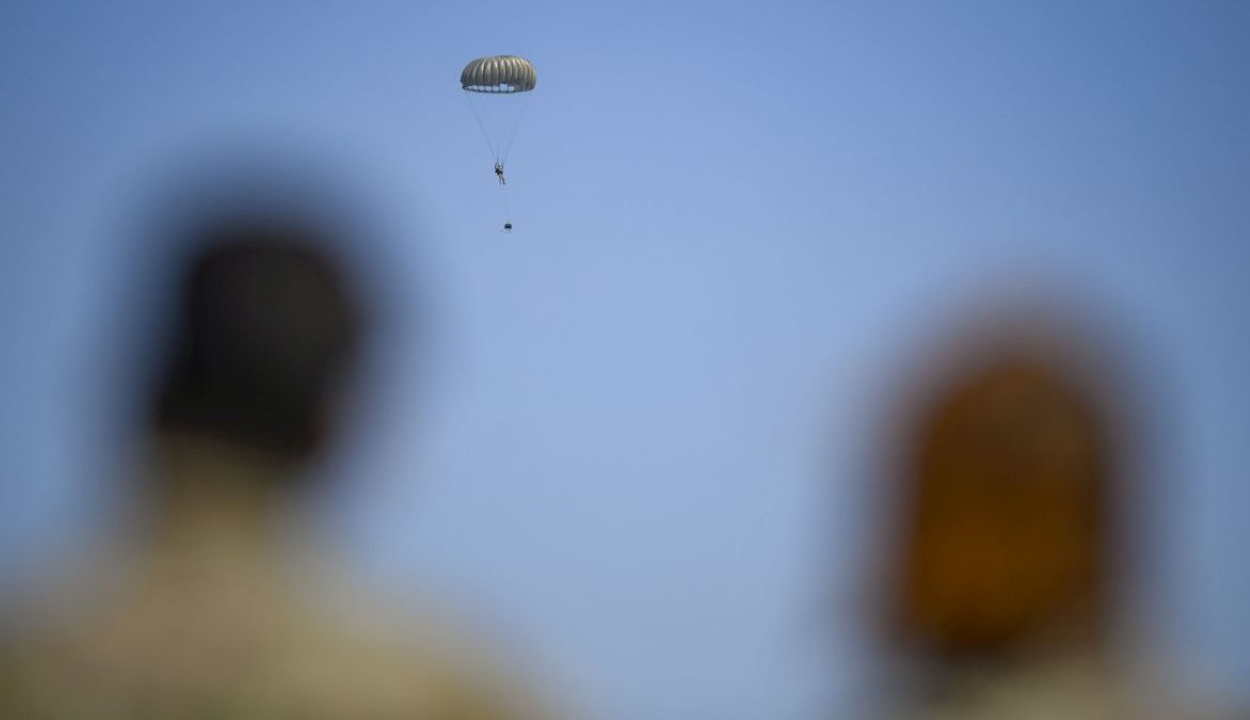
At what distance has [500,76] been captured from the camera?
60.0 m

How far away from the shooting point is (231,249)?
12.6ft

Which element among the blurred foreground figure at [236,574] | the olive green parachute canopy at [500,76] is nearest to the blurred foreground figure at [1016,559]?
the blurred foreground figure at [236,574]

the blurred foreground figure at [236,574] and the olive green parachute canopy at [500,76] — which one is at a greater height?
the olive green parachute canopy at [500,76]

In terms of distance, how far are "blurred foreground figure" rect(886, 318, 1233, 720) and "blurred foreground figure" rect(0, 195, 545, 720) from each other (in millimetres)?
892

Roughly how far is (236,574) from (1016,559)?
149 centimetres

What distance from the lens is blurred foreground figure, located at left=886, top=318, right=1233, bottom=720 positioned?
146 inches

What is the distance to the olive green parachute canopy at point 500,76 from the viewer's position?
59844 mm

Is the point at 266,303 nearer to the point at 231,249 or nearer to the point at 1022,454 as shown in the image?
the point at 231,249

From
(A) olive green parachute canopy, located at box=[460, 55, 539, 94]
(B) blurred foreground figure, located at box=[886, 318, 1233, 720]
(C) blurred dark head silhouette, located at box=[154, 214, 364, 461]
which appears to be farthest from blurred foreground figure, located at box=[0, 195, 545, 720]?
(A) olive green parachute canopy, located at box=[460, 55, 539, 94]

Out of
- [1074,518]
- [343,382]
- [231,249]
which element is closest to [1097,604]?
[1074,518]

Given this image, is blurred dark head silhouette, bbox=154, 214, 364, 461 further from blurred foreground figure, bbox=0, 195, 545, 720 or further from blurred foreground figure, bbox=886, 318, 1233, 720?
blurred foreground figure, bbox=886, 318, 1233, 720

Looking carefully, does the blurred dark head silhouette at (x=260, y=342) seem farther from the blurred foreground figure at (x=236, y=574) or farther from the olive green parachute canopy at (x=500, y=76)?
the olive green parachute canopy at (x=500, y=76)

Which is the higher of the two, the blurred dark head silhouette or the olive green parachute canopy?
the olive green parachute canopy

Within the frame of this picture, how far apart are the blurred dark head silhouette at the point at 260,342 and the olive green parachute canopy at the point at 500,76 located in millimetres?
56407
